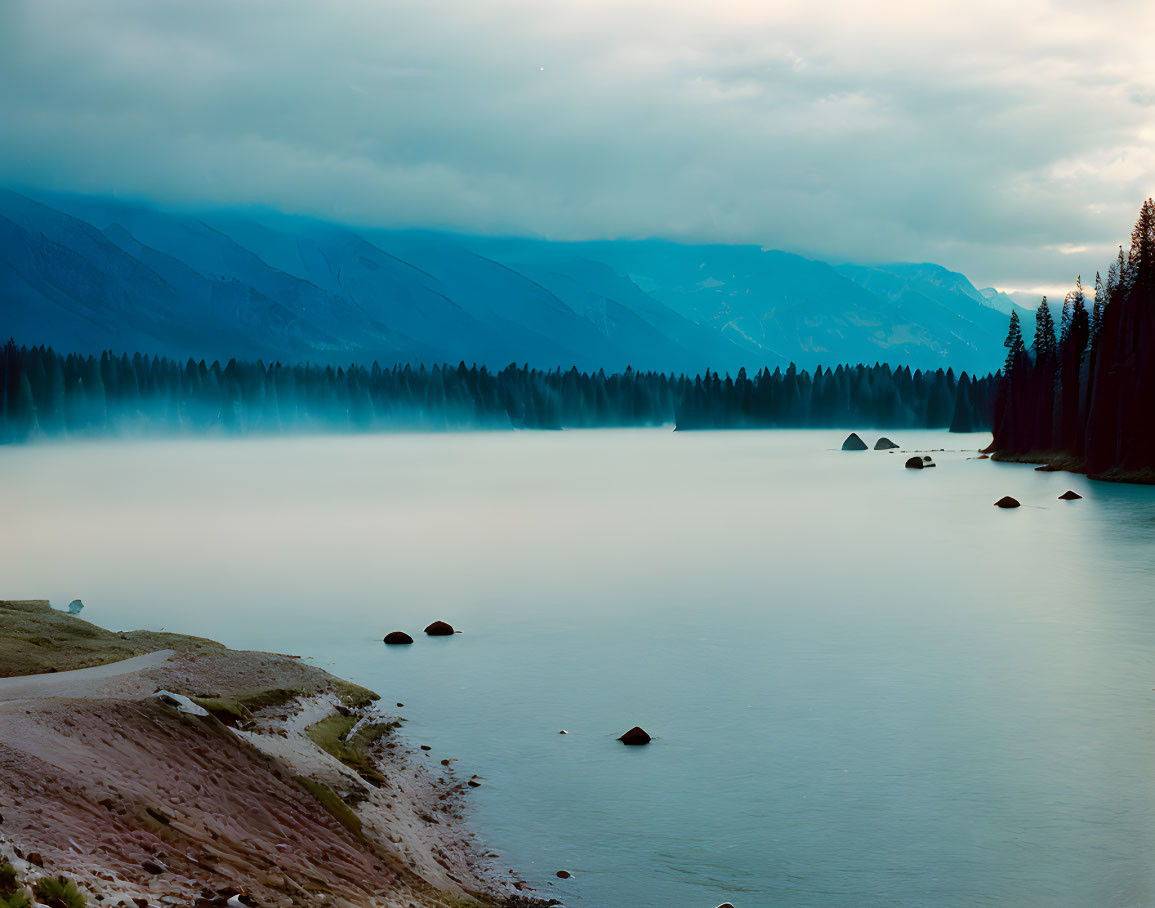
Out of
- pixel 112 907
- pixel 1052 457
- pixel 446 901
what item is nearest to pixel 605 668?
pixel 446 901

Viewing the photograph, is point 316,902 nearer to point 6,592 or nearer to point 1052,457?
point 6,592

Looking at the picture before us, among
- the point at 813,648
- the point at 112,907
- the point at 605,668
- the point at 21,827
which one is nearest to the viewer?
the point at 112,907

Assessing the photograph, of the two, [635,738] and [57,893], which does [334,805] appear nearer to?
[57,893]

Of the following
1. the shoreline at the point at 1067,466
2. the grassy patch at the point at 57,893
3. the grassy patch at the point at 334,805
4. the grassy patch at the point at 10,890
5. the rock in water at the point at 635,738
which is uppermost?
the shoreline at the point at 1067,466

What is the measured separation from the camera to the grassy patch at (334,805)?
1380 cm

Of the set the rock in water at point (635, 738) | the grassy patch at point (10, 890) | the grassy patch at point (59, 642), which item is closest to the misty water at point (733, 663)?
the rock in water at point (635, 738)

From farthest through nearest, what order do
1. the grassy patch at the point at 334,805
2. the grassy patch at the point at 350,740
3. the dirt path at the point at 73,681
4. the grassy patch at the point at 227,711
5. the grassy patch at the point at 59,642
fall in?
the grassy patch at the point at 59,642 → the grassy patch at the point at 350,740 → the dirt path at the point at 73,681 → the grassy patch at the point at 227,711 → the grassy patch at the point at 334,805

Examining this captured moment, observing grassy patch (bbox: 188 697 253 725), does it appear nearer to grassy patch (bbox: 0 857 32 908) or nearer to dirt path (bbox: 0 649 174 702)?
dirt path (bbox: 0 649 174 702)

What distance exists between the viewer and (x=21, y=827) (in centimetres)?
1059

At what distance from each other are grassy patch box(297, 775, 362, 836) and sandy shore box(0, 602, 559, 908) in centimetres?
2

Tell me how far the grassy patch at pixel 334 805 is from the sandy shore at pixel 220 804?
1.0 inches

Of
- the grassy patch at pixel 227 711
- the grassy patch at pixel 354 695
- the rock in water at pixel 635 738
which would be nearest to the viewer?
the grassy patch at pixel 227 711

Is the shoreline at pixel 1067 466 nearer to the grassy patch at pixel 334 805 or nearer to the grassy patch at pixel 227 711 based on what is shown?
Answer: the grassy patch at pixel 227 711

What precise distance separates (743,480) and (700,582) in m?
59.7
